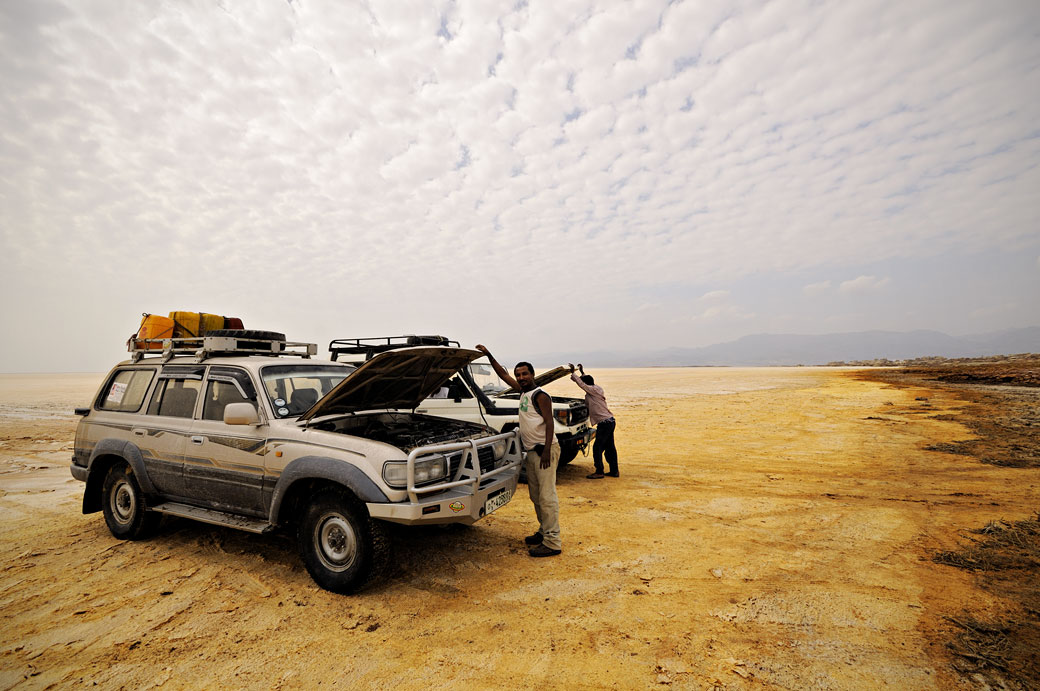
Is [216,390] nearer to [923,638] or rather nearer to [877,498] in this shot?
[923,638]

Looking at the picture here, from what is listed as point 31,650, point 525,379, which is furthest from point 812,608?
point 31,650

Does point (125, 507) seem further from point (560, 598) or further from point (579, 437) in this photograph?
point (579, 437)

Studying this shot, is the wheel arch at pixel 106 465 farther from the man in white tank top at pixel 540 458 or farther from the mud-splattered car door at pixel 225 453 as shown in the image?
the man in white tank top at pixel 540 458

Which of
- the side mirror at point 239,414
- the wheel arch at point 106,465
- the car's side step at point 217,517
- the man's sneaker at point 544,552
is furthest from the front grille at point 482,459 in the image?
the wheel arch at point 106,465

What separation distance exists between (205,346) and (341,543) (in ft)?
8.84

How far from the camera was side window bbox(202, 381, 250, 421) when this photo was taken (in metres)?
4.84

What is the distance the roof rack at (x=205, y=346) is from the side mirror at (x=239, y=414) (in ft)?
4.39

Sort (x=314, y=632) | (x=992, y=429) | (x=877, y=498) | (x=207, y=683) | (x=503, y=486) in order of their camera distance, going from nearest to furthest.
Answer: (x=207, y=683)
(x=314, y=632)
(x=503, y=486)
(x=877, y=498)
(x=992, y=429)

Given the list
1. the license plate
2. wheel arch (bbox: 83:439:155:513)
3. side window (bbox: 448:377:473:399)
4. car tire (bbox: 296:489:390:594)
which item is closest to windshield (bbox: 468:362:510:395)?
side window (bbox: 448:377:473:399)

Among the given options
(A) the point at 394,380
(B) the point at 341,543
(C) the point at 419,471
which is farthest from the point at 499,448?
(B) the point at 341,543

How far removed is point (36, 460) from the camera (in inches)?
388

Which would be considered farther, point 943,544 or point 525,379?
point 525,379

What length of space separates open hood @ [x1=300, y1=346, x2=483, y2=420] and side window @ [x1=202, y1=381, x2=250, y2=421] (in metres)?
0.89

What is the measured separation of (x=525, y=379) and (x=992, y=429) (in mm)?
13201
